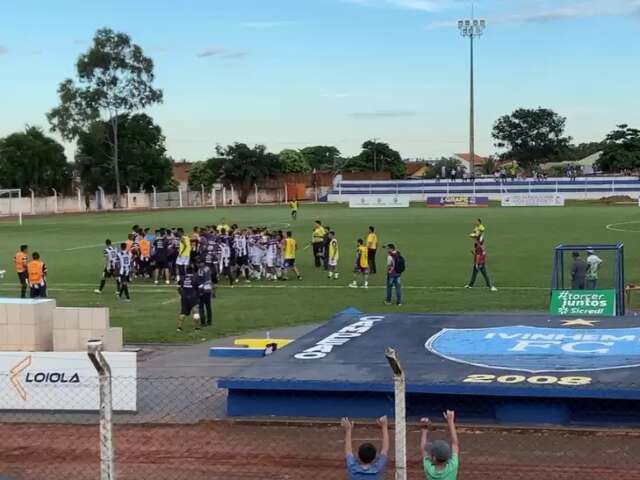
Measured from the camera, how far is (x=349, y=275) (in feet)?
101

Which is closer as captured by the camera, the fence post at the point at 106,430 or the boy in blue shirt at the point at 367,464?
the fence post at the point at 106,430

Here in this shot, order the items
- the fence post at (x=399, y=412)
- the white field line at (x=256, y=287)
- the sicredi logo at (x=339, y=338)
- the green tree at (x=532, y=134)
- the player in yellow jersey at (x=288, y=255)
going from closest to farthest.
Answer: the fence post at (x=399, y=412) < the sicredi logo at (x=339, y=338) < the white field line at (x=256, y=287) < the player in yellow jersey at (x=288, y=255) < the green tree at (x=532, y=134)

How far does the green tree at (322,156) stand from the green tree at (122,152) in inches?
2345

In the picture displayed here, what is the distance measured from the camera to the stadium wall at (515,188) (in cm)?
9006

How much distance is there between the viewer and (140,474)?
33.4 ft

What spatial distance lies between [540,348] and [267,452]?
5331mm

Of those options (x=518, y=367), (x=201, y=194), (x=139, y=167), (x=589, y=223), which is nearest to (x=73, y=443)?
(x=518, y=367)

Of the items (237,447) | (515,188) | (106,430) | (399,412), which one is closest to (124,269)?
(237,447)

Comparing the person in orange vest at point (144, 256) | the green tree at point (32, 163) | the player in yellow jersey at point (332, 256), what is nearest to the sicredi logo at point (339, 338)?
the player in yellow jersey at point (332, 256)

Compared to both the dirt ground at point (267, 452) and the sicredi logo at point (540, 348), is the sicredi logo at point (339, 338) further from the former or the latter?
the dirt ground at point (267, 452)

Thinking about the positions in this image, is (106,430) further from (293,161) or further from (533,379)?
(293,161)

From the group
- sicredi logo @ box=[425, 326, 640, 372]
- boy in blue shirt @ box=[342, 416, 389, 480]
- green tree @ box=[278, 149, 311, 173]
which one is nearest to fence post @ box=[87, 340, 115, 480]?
boy in blue shirt @ box=[342, 416, 389, 480]

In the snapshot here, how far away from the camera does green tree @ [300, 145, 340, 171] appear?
153000mm

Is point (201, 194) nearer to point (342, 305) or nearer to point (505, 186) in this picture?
point (505, 186)
